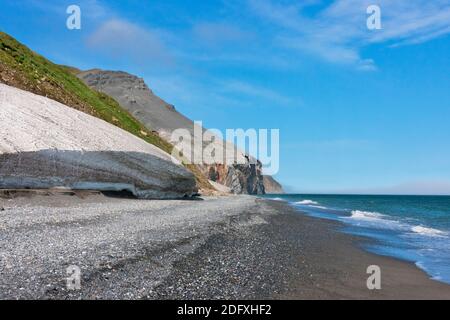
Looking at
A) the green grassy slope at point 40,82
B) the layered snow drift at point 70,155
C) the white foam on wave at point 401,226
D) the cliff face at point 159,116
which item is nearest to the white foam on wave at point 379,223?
the white foam on wave at point 401,226

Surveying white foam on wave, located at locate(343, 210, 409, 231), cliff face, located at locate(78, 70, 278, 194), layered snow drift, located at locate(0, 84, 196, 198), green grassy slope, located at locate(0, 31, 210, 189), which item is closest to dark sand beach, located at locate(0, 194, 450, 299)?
layered snow drift, located at locate(0, 84, 196, 198)

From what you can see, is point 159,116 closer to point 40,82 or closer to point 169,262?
point 40,82

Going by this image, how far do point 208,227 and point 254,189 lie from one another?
160m

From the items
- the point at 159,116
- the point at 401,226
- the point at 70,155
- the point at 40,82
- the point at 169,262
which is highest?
the point at 159,116

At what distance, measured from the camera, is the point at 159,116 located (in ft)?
467

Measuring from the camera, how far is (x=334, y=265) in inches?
528

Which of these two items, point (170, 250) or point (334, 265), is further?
point (334, 265)

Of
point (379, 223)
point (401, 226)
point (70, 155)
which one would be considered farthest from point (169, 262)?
point (379, 223)

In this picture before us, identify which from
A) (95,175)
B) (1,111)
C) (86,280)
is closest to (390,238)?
(95,175)

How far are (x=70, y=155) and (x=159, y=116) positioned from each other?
121965mm

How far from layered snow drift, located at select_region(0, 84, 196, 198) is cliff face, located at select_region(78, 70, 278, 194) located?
271 feet

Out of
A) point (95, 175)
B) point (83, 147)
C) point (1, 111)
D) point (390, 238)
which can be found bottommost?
point (390, 238)

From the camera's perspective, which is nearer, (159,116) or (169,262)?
(169,262)
